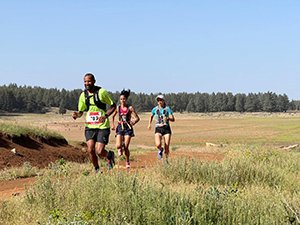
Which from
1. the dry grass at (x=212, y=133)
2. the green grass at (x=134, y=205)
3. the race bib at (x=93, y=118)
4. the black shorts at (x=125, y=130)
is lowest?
the dry grass at (x=212, y=133)

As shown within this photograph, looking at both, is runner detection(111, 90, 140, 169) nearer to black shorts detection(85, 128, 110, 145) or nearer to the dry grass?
black shorts detection(85, 128, 110, 145)

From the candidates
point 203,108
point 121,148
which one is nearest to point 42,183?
point 121,148

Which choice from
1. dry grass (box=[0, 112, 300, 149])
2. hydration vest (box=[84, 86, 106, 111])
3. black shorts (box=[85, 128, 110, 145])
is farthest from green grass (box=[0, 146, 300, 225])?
dry grass (box=[0, 112, 300, 149])

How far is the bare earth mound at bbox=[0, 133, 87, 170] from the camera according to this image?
1367 centimetres

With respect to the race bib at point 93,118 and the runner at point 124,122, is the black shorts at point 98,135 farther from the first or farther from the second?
the runner at point 124,122

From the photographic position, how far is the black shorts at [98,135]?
8.69m

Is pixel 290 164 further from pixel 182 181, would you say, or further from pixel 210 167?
pixel 182 181

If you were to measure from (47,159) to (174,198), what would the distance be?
36.3 ft

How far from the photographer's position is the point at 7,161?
43.6 ft

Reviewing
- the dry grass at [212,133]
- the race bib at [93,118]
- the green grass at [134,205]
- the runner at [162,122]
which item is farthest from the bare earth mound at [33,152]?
the green grass at [134,205]

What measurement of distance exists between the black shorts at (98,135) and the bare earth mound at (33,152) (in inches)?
194

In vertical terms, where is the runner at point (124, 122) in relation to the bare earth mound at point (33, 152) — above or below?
above

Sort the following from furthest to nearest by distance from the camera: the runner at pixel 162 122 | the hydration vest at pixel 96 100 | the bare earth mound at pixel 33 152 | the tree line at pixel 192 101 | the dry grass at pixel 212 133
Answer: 1. the tree line at pixel 192 101
2. the dry grass at pixel 212 133
3. the bare earth mound at pixel 33 152
4. the runner at pixel 162 122
5. the hydration vest at pixel 96 100

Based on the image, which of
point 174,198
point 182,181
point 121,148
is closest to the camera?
point 174,198
